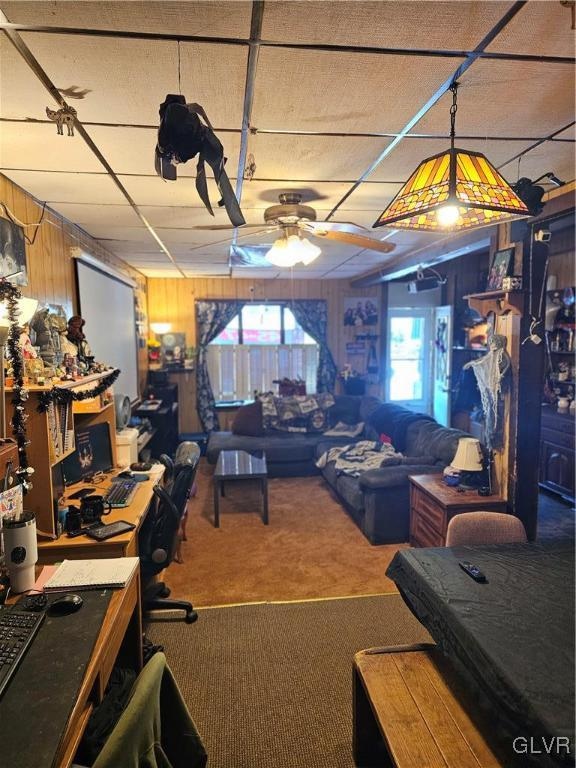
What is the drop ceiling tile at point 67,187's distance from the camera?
244cm

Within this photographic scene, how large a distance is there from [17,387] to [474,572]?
6.87 ft

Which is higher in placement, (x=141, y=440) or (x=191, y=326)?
(x=191, y=326)

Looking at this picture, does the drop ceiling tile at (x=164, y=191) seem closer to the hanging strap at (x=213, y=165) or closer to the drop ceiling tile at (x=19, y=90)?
the drop ceiling tile at (x=19, y=90)

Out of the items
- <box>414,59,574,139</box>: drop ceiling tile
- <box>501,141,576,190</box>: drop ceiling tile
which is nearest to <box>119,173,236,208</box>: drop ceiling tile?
<box>414,59,574,139</box>: drop ceiling tile

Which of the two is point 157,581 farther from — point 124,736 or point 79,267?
point 79,267

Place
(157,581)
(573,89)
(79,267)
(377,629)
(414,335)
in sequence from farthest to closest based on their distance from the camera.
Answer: (414,335), (79,267), (157,581), (377,629), (573,89)

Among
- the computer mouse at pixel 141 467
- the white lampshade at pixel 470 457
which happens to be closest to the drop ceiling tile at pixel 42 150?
the computer mouse at pixel 141 467

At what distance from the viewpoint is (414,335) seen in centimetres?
764

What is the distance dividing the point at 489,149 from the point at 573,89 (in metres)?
0.56

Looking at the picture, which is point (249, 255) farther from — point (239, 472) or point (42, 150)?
point (42, 150)

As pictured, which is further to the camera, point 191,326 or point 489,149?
point 191,326

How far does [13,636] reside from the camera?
4.59ft

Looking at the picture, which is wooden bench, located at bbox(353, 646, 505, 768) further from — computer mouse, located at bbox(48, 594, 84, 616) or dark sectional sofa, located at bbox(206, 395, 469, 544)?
dark sectional sofa, located at bbox(206, 395, 469, 544)

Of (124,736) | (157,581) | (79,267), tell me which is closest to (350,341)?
(79,267)
